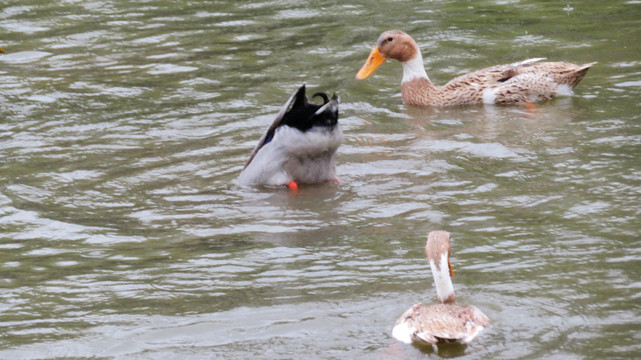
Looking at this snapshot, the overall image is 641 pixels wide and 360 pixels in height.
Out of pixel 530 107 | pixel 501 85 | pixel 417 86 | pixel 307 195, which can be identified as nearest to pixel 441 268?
pixel 307 195

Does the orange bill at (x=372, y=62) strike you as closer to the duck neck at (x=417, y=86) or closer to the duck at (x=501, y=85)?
the duck neck at (x=417, y=86)

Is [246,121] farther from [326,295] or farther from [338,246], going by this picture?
[326,295]

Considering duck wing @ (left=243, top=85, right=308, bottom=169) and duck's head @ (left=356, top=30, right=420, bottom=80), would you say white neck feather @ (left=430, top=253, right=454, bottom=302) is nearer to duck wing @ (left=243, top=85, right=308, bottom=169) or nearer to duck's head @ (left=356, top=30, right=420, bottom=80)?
duck wing @ (left=243, top=85, right=308, bottom=169)

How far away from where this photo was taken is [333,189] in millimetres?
9438

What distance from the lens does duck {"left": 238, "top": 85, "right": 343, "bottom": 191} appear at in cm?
913

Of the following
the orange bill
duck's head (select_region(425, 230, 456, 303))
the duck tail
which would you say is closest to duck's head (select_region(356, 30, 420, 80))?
the orange bill

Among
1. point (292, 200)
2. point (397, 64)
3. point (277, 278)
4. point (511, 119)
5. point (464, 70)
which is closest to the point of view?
point (277, 278)

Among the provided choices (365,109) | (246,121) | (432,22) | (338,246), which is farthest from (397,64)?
(338,246)

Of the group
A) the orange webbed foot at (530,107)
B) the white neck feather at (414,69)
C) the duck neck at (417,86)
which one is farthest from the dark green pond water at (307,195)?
the white neck feather at (414,69)

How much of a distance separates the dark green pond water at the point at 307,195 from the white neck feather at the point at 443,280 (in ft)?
0.89

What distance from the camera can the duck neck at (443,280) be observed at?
20.7ft

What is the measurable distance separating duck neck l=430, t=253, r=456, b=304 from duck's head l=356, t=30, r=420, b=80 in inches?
261

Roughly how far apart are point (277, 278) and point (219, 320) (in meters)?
A: 0.73

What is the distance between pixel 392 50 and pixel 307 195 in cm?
391
